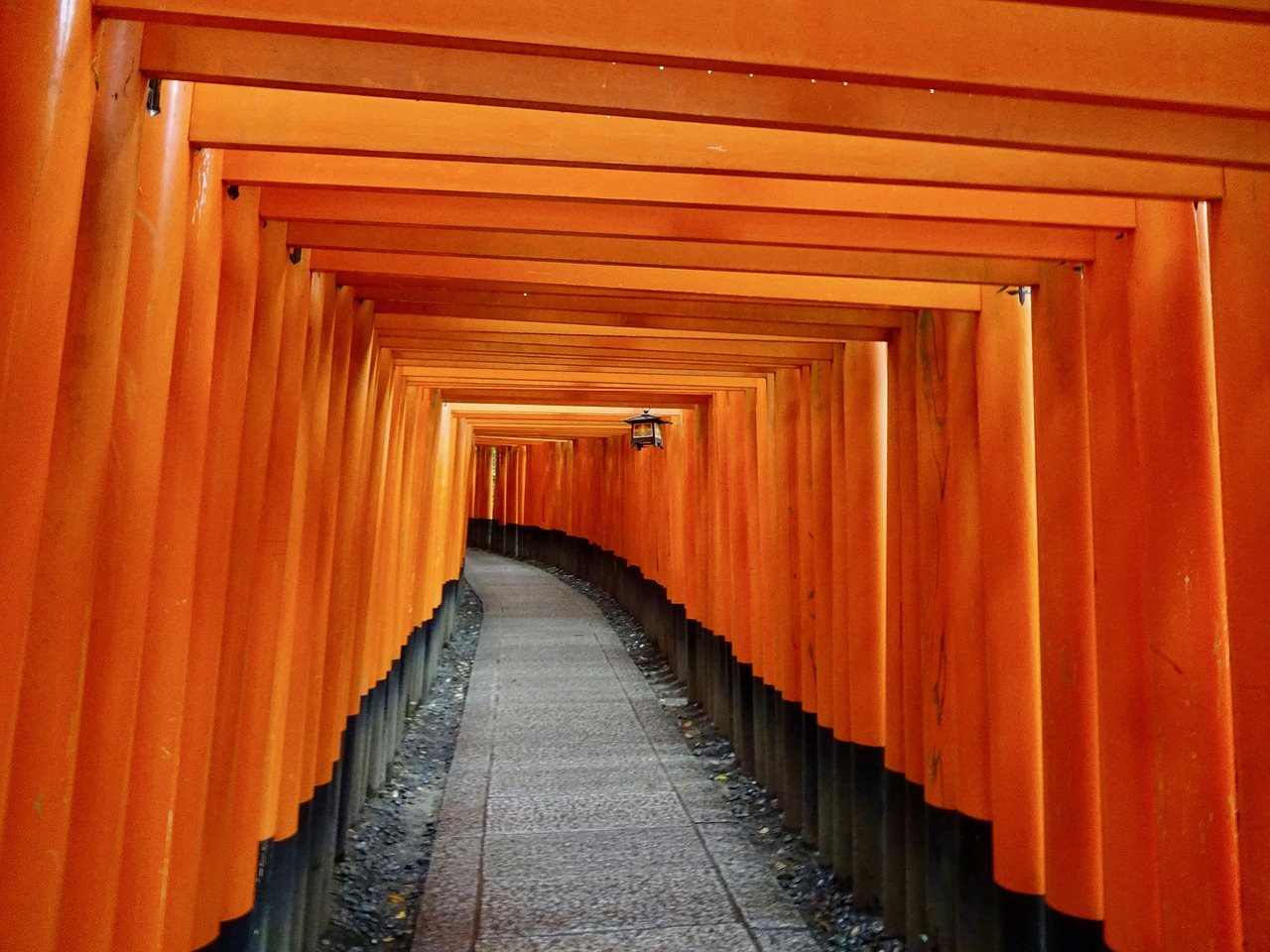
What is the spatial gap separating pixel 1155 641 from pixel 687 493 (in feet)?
23.5

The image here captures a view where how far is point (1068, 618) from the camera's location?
121 inches

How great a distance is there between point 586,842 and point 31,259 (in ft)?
16.6

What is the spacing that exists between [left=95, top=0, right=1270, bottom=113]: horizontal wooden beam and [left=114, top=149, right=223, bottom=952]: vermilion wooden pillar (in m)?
0.89

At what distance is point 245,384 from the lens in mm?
2801

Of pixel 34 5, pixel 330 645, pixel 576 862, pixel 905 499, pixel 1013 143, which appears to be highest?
pixel 1013 143

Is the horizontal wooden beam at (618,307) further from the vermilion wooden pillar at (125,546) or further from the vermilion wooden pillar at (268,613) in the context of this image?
the vermilion wooden pillar at (125,546)

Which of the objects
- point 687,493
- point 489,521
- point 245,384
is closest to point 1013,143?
point 245,384

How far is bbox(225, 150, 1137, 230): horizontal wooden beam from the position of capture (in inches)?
101

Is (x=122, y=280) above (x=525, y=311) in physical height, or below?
below

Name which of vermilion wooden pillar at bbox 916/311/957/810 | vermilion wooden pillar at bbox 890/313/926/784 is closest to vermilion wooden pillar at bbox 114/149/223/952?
vermilion wooden pillar at bbox 916/311/957/810

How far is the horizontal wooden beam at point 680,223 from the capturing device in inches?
114

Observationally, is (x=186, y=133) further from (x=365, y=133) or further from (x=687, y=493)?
(x=687, y=493)

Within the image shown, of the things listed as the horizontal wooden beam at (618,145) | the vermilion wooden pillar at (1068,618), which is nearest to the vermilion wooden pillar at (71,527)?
the horizontal wooden beam at (618,145)

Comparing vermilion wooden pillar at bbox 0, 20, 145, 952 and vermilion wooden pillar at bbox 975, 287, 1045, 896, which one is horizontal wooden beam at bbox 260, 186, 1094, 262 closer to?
vermilion wooden pillar at bbox 975, 287, 1045, 896
